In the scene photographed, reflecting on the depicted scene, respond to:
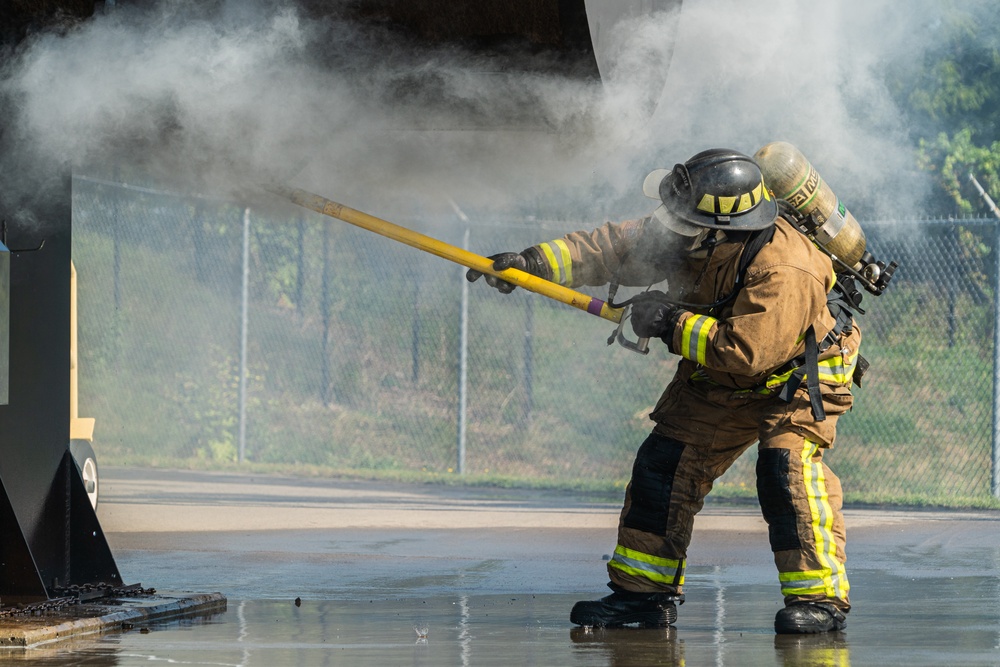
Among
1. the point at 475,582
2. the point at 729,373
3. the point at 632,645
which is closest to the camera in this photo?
the point at 632,645

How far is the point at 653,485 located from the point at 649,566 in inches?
10.3

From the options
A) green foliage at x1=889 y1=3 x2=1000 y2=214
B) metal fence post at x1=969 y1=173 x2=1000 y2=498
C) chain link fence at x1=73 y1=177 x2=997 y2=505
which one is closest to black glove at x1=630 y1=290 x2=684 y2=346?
metal fence post at x1=969 y1=173 x2=1000 y2=498

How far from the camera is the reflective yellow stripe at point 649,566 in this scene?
4605mm

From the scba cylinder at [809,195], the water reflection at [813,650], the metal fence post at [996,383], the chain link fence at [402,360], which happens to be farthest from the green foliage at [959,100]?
the water reflection at [813,650]

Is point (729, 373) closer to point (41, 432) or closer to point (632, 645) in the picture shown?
point (632, 645)

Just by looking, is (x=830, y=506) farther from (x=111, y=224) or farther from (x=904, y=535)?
(x=111, y=224)

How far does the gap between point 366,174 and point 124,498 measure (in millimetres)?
4608

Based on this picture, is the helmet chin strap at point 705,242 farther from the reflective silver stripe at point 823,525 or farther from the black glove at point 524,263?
the reflective silver stripe at point 823,525

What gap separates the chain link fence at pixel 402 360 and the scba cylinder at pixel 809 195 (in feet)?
20.1

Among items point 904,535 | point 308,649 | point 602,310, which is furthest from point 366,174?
point 904,535

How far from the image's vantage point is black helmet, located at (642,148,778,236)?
441 cm

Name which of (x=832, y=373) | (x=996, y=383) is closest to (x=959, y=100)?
(x=996, y=383)

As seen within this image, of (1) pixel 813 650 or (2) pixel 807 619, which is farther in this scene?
(2) pixel 807 619

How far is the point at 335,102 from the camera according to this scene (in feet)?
16.7
